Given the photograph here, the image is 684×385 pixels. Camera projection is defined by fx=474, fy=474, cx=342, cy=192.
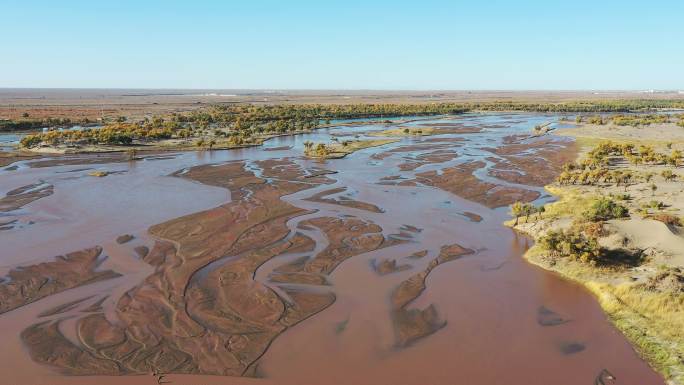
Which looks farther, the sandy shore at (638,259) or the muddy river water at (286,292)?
the sandy shore at (638,259)

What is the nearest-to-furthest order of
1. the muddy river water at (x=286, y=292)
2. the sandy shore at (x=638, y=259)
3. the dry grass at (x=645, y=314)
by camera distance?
1. the muddy river water at (x=286, y=292)
2. the dry grass at (x=645, y=314)
3. the sandy shore at (x=638, y=259)

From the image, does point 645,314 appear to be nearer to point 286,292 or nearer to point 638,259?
point 638,259

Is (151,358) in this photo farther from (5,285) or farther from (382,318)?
(5,285)

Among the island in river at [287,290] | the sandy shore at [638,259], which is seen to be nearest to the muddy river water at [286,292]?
the island in river at [287,290]

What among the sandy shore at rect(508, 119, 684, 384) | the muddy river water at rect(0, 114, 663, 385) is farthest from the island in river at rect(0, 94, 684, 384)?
the sandy shore at rect(508, 119, 684, 384)

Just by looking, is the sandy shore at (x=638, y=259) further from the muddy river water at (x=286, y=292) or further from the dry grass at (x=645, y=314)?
the muddy river water at (x=286, y=292)

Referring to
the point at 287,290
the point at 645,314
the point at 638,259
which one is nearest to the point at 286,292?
the point at 287,290
